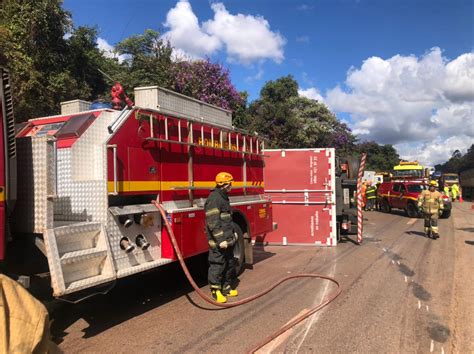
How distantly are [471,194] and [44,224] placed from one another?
1935 inches

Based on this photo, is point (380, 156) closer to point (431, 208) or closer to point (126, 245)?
point (431, 208)

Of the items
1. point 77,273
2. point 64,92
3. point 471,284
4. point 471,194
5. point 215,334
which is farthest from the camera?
point 471,194

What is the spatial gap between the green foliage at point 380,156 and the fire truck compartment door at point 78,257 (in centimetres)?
7691

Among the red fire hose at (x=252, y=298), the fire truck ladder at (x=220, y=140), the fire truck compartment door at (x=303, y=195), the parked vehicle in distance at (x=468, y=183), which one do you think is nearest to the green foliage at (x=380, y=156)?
the parked vehicle in distance at (x=468, y=183)

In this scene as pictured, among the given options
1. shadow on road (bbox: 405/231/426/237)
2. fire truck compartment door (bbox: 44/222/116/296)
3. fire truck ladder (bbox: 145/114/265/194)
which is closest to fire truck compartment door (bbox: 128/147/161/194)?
fire truck ladder (bbox: 145/114/265/194)

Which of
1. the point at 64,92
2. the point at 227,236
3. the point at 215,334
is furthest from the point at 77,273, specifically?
the point at 64,92

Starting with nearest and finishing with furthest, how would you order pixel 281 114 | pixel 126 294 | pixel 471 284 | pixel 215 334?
pixel 215 334, pixel 126 294, pixel 471 284, pixel 281 114

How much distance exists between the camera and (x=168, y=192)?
5777mm

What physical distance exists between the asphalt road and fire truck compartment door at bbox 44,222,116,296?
72cm

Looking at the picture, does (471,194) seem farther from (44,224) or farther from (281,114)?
(44,224)

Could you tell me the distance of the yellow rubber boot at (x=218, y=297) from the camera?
233 inches

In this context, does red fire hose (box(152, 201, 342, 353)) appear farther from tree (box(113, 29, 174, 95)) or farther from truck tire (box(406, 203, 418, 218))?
truck tire (box(406, 203, 418, 218))

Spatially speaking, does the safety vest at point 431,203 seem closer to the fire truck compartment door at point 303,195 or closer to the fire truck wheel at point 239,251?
the fire truck compartment door at point 303,195

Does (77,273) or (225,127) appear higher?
(225,127)
